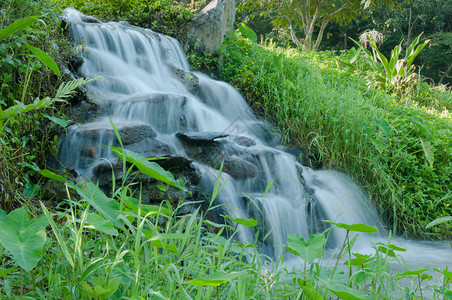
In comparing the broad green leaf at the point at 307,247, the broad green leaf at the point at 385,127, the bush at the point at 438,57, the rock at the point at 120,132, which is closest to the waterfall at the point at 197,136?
the rock at the point at 120,132

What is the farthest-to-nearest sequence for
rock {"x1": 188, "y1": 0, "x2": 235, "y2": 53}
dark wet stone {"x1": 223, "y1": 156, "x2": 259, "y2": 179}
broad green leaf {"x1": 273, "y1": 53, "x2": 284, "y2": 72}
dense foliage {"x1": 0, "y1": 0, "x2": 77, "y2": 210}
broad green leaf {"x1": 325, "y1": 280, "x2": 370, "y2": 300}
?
rock {"x1": 188, "y1": 0, "x2": 235, "y2": 53}, broad green leaf {"x1": 273, "y1": 53, "x2": 284, "y2": 72}, dark wet stone {"x1": 223, "y1": 156, "x2": 259, "y2": 179}, dense foliage {"x1": 0, "y1": 0, "x2": 77, "y2": 210}, broad green leaf {"x1": 325, "y1": 280, "x2": 370, "y2": 300}

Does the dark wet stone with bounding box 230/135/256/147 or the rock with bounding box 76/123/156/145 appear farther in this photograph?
the dark wet stone with bounding box 230/135/256/147

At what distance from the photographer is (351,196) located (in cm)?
433

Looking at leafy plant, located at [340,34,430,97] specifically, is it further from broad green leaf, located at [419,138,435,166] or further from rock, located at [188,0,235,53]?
broad green leaf, located at [419,138,435,166]

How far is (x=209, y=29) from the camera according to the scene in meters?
6.80

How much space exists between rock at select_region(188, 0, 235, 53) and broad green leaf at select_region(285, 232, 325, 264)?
5.73 metres

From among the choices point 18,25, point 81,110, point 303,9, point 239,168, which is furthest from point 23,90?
point 303,9

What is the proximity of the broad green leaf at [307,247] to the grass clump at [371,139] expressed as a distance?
3222 mm

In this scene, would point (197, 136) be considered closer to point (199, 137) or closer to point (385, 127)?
point (199, 137)

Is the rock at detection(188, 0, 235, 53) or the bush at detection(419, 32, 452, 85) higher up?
the rock at detection(188, 0, 235, 53)

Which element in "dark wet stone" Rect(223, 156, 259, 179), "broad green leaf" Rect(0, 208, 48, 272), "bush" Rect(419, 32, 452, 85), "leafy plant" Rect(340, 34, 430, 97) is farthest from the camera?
"bush" Rect(419, 32, 452, 85)

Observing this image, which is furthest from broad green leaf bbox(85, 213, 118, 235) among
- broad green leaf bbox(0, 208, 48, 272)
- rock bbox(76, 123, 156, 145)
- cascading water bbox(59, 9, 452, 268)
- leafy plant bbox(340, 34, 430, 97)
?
leafy plant bbox(340, 34, 430, 97)

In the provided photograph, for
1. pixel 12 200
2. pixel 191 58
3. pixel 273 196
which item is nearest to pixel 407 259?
pixel 273 196

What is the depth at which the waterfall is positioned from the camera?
11.1 ft
